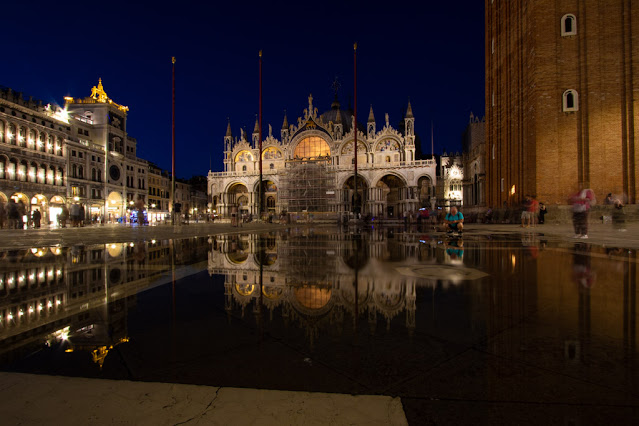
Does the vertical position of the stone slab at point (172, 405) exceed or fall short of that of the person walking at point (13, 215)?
it falls short

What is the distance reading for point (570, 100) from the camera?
1841 cm

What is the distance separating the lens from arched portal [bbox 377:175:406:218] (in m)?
51.7

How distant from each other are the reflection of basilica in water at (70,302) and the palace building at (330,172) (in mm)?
41625

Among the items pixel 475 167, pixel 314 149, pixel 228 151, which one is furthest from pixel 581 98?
pixel 228 151

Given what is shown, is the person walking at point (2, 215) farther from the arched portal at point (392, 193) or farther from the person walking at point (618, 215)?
the arched portal at point (392, 193)

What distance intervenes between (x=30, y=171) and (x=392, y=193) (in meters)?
48.0

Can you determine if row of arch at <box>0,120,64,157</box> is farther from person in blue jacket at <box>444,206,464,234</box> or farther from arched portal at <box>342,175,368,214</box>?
person in blue jacket at <box>444,206,464,234</box>

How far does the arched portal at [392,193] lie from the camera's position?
2034 inches

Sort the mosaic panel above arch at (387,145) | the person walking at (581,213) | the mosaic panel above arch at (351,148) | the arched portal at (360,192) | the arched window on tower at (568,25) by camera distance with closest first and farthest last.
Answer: the person walking at (581,213)
the arched window on tower at (568,25)
the mosaic panel above arch at (387,145)
the arched portal at (360,192)
the mosaic panel above arch at (351,148)

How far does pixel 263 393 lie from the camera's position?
1.31 meters

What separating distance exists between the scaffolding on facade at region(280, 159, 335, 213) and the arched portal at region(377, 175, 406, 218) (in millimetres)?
8248

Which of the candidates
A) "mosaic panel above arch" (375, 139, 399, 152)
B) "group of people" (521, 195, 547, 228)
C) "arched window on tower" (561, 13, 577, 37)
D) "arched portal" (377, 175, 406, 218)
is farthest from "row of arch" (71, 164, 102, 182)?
"arched window on tower" (561, 13, 577, 37)

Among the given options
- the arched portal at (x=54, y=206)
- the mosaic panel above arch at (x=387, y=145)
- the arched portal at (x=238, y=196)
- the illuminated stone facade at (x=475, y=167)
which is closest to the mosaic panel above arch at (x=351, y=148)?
the mosaic panel above arch at (x=387, y=145)

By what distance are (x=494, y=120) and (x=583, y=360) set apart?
27872 millimetres
